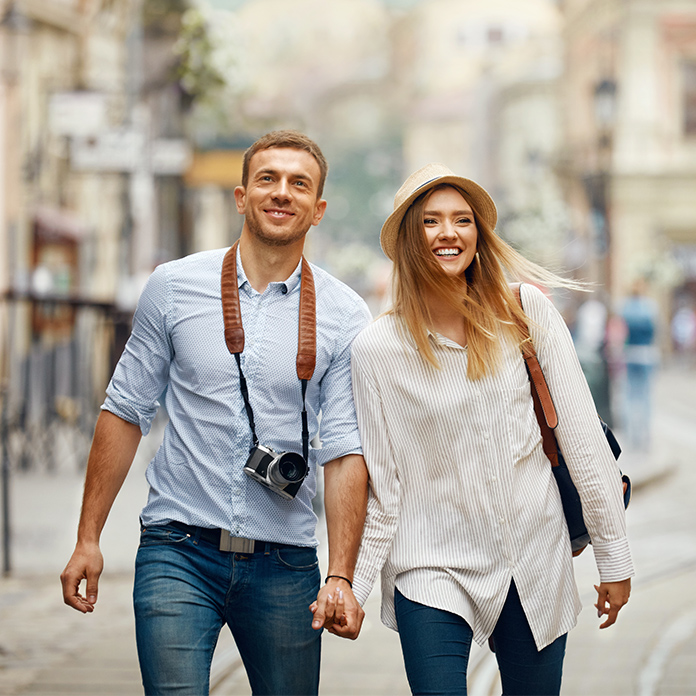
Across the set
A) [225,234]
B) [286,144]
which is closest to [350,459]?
[286,144]

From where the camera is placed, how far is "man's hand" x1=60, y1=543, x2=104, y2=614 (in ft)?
9.86

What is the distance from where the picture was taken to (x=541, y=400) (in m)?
3.01

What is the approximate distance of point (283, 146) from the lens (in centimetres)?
314

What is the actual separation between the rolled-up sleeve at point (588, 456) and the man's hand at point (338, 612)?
0.63 meters

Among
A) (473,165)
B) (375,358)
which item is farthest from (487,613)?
(473,165)

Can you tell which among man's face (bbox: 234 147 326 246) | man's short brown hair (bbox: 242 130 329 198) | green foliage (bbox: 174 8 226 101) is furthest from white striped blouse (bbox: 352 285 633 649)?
green foliage (bbox: 174 8 226 101)

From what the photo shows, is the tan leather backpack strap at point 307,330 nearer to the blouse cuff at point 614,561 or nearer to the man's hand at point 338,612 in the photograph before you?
the man's hand at point 338,612

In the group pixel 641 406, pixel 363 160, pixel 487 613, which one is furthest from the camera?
pixel 363 160

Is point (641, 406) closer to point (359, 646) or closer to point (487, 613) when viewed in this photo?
point (359, 646)

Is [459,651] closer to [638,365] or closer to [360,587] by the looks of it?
[360,587]

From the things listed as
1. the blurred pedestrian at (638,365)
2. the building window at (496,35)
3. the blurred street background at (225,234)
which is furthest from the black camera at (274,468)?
the building window at (496,35)

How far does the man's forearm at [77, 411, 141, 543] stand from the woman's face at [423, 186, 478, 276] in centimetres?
93

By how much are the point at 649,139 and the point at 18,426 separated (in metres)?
28.1

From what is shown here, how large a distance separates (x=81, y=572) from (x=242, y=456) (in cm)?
Answer: 50
